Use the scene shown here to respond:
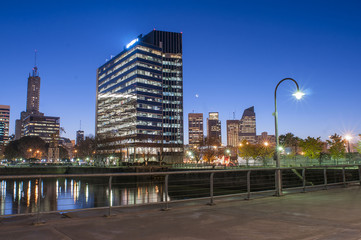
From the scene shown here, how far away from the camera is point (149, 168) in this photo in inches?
3214

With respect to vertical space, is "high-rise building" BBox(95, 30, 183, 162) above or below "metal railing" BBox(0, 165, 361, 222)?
above

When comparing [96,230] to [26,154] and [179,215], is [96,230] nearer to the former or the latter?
[179,215]

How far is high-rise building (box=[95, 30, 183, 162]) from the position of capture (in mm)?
135625

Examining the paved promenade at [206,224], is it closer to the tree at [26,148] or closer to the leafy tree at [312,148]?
the leafy tree at [312,148]

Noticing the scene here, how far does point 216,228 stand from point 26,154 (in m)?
164

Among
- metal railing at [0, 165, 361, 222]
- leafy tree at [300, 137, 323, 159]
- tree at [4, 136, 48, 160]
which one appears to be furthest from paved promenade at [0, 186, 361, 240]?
tree at [4, 136, 48, 160]

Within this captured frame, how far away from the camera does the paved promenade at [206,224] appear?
6355mm

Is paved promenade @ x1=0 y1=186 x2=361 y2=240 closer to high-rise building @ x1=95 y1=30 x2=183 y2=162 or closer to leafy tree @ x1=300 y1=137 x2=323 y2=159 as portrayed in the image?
leafy tree @ x1=300 y1=137 x2=323 y2=159

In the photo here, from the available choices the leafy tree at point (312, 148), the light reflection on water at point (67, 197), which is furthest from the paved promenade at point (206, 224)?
the leafy tree at point (312, 148)

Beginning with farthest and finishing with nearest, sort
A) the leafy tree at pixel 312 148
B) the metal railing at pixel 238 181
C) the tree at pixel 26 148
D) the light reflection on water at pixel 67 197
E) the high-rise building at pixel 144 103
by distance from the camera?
the tree at pixel 26 148 → the high-rise building at pixel 144 103 → the leafy tree at pixel 312 148 → the light reflection on water at pixel 67 197 → the metal railing at pixel 238 181

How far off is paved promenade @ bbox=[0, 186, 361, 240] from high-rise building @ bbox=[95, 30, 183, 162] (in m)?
119

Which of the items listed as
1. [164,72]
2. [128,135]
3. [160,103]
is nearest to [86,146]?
[128,135]

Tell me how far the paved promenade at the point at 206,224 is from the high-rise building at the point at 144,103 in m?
119

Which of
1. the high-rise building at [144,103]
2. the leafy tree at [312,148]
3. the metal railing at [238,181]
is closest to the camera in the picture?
the metal railing at [238,181]
